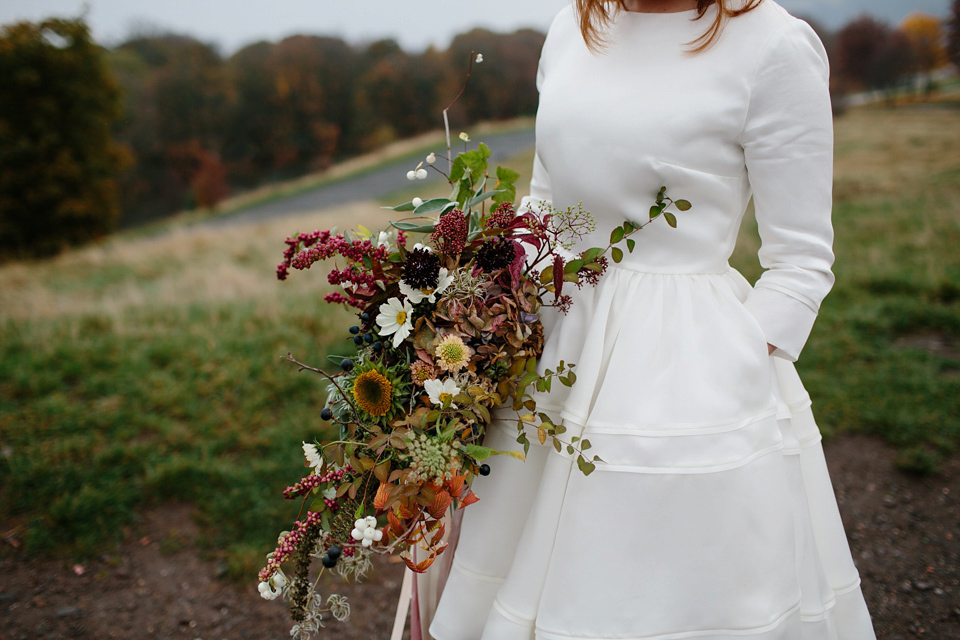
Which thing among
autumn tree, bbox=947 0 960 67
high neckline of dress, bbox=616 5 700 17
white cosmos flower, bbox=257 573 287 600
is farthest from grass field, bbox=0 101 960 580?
autumn tree, bbox=947 0 960 67

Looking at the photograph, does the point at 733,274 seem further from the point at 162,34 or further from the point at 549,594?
the point at 162,34

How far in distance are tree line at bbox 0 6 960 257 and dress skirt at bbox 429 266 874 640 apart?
9792 mm

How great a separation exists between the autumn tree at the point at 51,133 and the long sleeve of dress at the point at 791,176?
21.1m

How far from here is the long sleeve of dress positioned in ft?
4.34

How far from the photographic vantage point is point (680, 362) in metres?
1.39

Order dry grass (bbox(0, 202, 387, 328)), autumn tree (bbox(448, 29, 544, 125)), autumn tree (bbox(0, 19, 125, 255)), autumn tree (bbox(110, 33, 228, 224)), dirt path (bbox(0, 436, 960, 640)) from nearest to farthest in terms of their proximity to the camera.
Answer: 1. dirt path (bbox(0, 436, 960, 640))
2. dry grass (bbox(0, 202, 387, 328))
3. autumn tree (bbox(448, 29, 544, 125))
4. autumn tree (bbox(0, 19, 125, 255))
5. autumn tree (bbox(110, 33, 228, 224))

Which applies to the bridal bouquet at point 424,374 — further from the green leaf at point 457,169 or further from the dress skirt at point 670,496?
the dress skirt at point 670,496

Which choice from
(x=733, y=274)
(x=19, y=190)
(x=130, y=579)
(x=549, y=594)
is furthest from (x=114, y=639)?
(x=19, y=190)

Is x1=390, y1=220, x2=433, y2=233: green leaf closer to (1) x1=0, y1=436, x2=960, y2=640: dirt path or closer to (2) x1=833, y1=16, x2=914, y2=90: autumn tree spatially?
(1) x1=0, y1=436, x2=960, y2=640: dirt path

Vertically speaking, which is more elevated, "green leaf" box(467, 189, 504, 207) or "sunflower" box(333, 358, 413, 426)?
"green leaf" box(467, 189, 504, 207)

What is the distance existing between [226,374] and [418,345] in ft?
9.85

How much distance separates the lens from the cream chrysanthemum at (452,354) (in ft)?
4.26

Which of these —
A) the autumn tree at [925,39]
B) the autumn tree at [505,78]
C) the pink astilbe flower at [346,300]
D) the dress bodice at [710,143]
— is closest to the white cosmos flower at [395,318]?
the pink astilbe flower at [346,300]

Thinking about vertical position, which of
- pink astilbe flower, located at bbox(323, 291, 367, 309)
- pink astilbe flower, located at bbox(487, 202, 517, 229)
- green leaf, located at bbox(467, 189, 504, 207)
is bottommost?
pink astilbe flower, located at bbox(323, 291, 367, 309)
